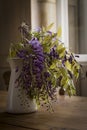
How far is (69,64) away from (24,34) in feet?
0.81

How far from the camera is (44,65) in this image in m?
1.22

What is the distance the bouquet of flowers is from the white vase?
0.03 meters

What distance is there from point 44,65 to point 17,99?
0.21 m

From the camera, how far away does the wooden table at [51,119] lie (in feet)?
3.43

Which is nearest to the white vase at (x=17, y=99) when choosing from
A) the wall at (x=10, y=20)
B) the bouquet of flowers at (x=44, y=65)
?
the bouquet of flowers at (x=44, y=65)

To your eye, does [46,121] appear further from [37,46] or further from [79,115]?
[37,46]

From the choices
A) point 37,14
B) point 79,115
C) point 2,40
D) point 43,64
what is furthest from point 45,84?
point 2,40

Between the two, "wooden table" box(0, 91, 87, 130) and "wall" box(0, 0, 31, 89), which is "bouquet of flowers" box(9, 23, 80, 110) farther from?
"wall" box(0, 0, 31, 89)

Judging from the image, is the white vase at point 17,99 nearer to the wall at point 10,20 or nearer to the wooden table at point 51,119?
the wooden table at point 51,119

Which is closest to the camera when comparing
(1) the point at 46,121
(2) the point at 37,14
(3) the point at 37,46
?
(1) the point at 46,121

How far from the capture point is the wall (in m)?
3.22

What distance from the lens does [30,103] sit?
1.32 metres

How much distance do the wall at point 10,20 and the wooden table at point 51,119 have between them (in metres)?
1.91

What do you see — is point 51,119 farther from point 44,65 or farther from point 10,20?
point 10,20
